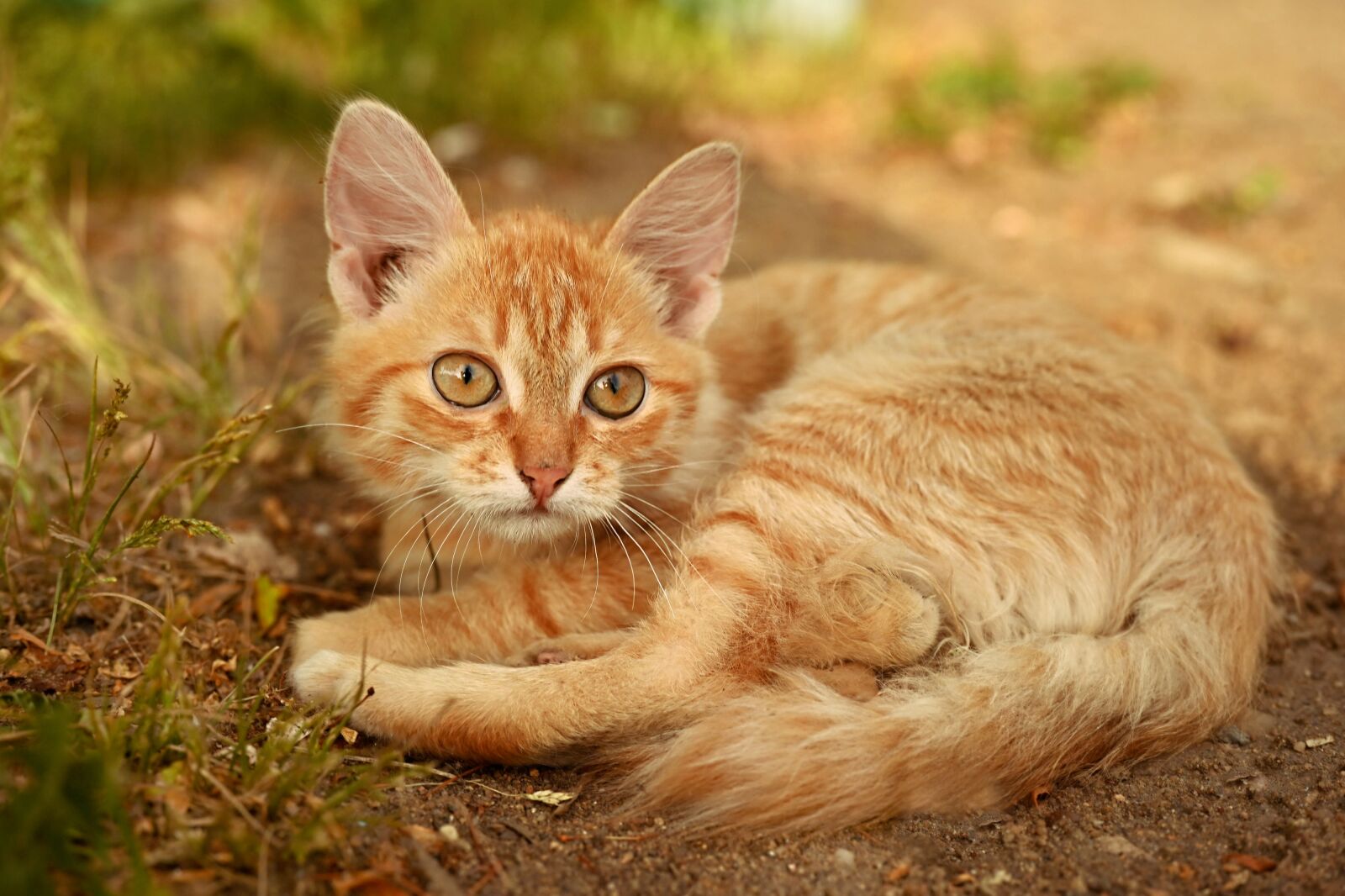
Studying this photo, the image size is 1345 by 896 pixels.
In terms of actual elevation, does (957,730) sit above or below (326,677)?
above

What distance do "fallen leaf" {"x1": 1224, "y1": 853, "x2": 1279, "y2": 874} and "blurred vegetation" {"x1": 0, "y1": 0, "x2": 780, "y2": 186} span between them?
4.71 m

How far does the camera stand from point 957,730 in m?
2.21

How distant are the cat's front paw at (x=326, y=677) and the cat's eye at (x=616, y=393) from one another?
0.89 meters

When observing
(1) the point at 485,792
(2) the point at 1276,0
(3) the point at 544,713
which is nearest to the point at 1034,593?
(3) the point at 544,713

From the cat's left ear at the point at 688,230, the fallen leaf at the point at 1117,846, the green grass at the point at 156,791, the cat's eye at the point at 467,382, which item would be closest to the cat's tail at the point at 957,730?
the fallen leaf at the point at 1117,846

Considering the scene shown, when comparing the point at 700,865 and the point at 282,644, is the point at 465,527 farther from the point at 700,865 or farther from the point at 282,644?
the point at 700,865

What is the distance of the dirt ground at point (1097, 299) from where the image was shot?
2.13 metres

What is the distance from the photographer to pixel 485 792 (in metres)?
2.36

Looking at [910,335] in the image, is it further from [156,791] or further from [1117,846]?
[156,791]

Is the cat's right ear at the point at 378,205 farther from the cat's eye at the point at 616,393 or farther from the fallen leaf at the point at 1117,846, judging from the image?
the fallen leaf at the point at 1117,846

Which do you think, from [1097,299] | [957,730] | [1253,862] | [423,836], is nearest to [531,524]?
[423,836]

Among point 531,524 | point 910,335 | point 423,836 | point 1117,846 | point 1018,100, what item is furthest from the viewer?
point 1018,100

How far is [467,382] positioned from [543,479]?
0.35 m

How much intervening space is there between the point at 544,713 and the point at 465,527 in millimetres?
610
